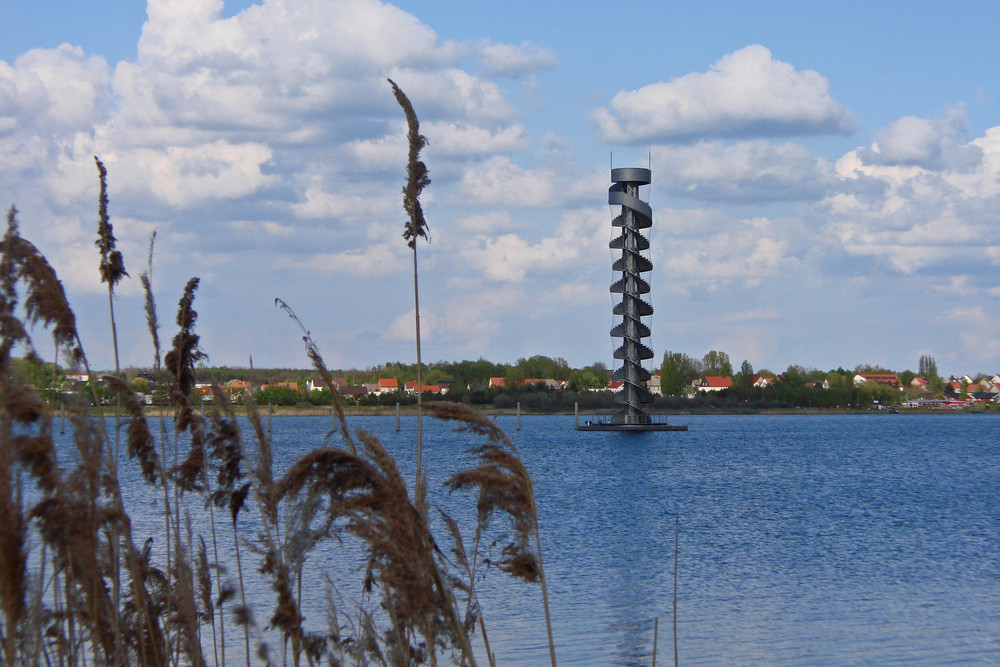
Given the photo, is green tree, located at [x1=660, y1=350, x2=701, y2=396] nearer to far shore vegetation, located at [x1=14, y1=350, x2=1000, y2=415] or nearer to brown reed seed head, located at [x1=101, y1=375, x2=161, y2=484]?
far shore vegetation, located at [x1=14, y1=350, x2=1000, y2=415]

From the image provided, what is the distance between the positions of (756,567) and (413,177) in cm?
1719

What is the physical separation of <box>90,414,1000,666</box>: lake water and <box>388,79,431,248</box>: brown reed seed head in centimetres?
144

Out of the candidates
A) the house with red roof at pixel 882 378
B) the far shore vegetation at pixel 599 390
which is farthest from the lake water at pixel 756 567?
the house with red roof at pixel 882 378

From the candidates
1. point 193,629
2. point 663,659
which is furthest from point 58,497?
point 663,659

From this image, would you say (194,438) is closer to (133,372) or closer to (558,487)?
(133,372)

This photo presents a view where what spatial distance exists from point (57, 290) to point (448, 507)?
77.4ft

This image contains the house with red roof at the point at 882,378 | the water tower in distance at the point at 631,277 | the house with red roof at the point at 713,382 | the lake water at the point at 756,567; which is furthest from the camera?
the house with red roof at the point at 882,378

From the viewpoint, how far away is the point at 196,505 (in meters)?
22.4

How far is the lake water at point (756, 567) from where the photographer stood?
43.0ft

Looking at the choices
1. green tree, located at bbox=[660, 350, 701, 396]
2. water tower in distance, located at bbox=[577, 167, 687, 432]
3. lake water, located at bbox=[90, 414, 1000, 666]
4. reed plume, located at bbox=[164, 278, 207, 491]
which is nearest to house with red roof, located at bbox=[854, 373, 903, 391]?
green tree, located at bbox=[660, 350, 701, 396]

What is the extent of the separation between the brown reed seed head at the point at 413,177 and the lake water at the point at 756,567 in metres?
1.44

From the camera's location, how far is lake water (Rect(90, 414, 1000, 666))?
13117mm

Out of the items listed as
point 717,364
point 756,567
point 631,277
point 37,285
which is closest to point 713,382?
point 717,364

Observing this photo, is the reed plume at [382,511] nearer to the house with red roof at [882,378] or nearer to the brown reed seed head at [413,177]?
the brown reed seed head at [413,177]
